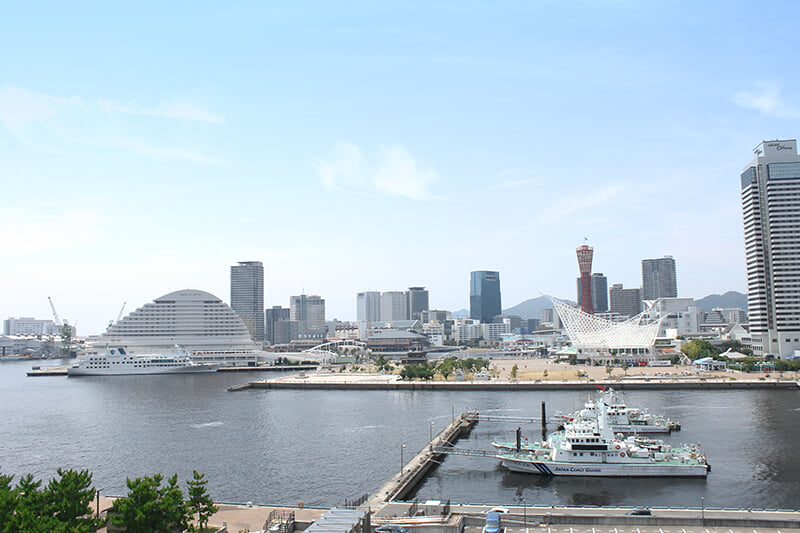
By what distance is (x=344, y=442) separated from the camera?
3738 cm

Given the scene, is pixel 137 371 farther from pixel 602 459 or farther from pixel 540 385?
pixel 602 459

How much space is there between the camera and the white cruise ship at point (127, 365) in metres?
89.6

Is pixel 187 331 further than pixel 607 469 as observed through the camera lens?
Yes

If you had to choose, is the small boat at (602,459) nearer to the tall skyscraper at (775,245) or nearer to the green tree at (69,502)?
the green tree at (69,502)

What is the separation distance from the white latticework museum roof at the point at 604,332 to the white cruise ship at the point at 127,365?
55996mm

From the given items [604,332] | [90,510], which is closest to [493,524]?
[90,510]

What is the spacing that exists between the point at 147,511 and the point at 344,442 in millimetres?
20947

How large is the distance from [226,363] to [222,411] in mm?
51092

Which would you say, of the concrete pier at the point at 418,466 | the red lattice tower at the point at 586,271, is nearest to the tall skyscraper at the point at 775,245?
the red lattice tower at the point at 586,271

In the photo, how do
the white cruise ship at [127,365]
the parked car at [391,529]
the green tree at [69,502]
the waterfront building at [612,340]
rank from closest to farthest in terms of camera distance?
the green tree at [69,502] < the parked car at [391,529] < the white cruise ship at [127,365] < the waterfront building at [612,340]

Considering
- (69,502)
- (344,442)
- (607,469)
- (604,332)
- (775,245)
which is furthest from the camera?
(604,332)

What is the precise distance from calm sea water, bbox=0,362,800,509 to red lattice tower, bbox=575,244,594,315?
214 feet

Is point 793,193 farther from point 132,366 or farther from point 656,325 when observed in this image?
point 132,366

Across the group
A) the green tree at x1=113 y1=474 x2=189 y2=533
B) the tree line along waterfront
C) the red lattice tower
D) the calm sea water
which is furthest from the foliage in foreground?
the red lattice tower
